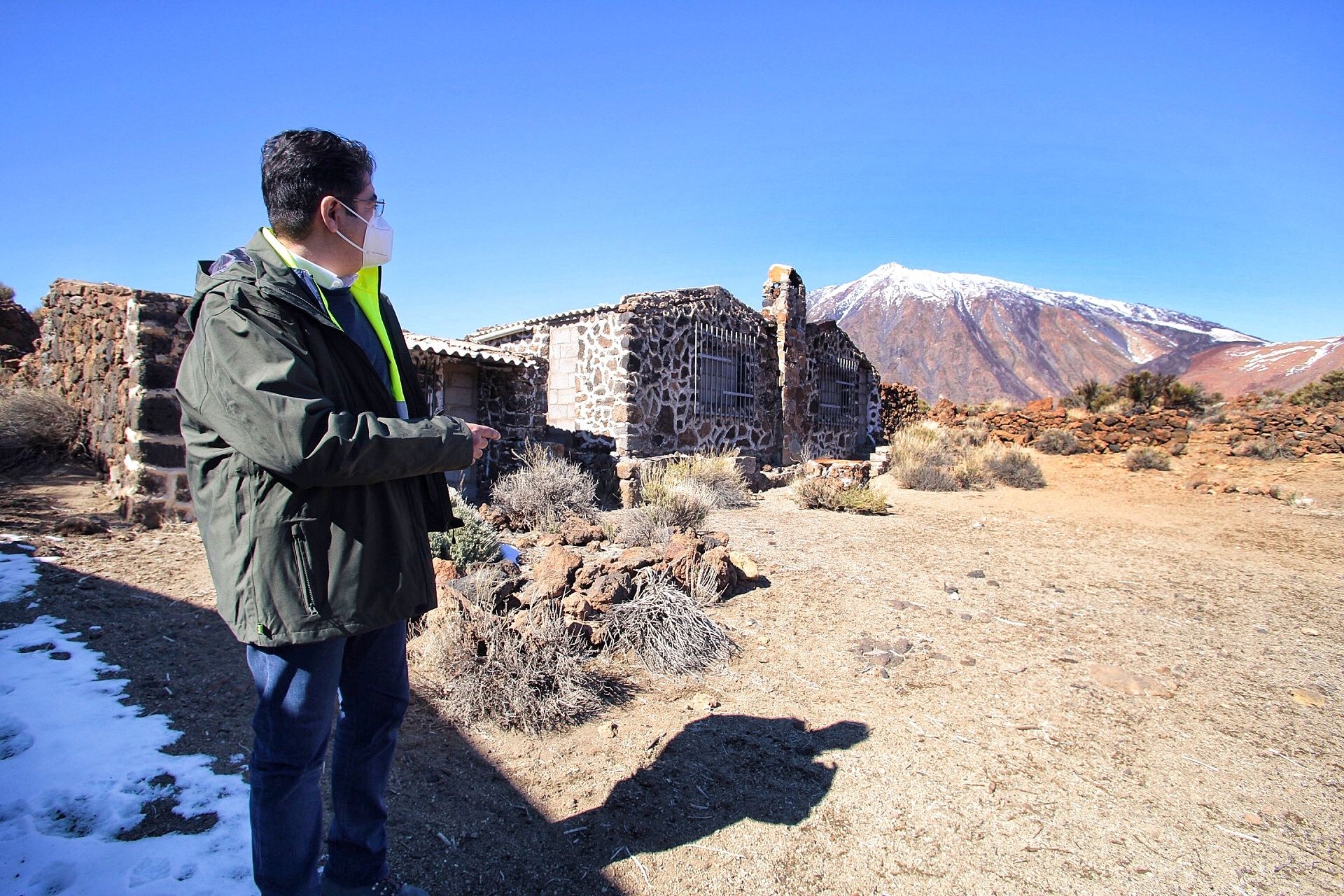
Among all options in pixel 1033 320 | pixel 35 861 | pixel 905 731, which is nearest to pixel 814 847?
pixel 905 731

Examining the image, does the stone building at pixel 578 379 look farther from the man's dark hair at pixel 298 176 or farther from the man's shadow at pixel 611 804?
the man's dark hair at pixel 298 176

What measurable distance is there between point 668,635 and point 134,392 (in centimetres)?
563

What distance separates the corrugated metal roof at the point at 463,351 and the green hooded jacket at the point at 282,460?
7.84 m

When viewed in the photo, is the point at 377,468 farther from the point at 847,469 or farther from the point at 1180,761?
the point at 847,469

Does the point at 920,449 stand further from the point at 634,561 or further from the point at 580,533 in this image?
the point at 634,561

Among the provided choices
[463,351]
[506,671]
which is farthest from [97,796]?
[463,351]

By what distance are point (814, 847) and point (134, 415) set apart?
6821 millimetres

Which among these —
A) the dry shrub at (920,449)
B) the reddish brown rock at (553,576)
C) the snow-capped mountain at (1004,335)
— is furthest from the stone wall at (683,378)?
the snow-capped mountain at (1004,335)

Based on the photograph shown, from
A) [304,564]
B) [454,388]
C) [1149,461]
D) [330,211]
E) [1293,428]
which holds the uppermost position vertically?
[330,211]

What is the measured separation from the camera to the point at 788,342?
14.8 meters

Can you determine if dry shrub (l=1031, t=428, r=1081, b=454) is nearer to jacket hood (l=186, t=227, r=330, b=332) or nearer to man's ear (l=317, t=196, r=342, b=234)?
man's ear (l=317, t=196, r=342, b=234)

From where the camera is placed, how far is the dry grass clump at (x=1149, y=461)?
1380 centimetres

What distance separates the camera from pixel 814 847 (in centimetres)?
239

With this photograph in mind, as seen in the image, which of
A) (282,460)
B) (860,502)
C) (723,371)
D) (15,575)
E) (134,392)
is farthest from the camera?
(723,371)
